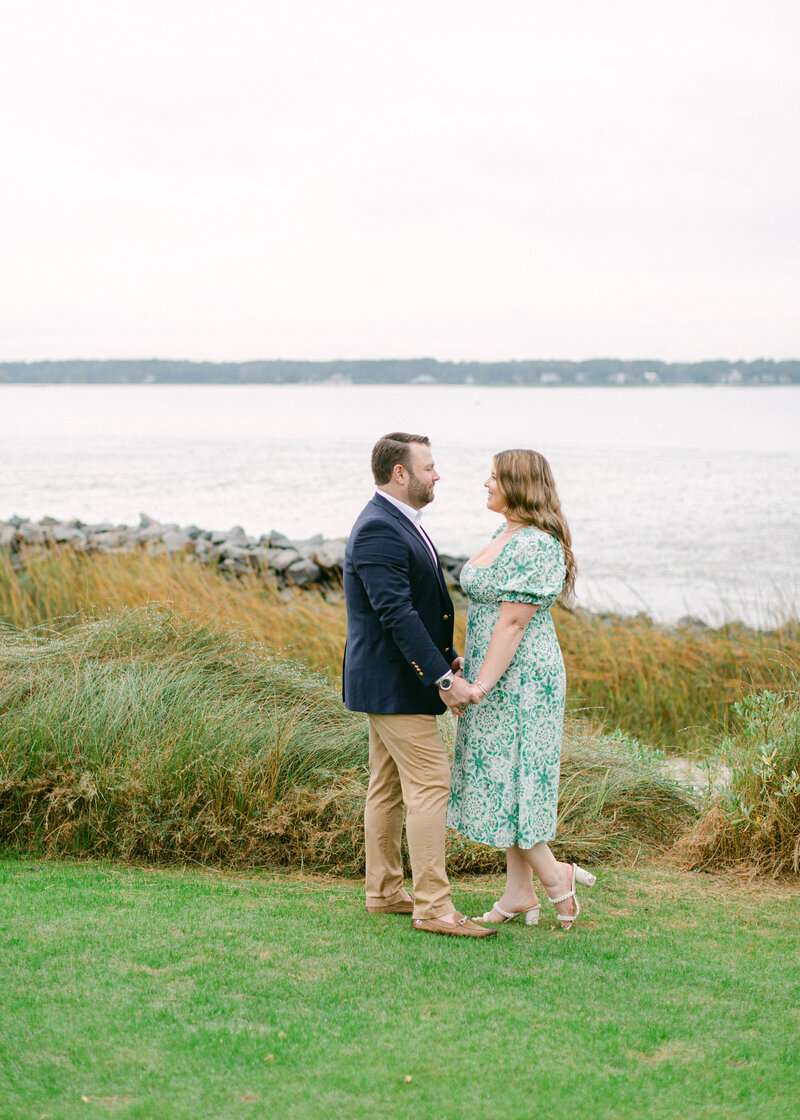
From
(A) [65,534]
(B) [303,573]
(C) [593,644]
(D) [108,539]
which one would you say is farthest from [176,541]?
(C) [593,644]

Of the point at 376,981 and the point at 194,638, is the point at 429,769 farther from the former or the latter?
the point at 194,638

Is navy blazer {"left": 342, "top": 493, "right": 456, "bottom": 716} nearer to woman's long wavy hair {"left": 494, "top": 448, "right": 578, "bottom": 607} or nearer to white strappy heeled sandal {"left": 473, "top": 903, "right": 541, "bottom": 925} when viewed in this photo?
woman's long wavy hair {"left": 494, "top": 448, "right": 578, "bottom": 607}

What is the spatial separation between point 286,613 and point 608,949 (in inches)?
233

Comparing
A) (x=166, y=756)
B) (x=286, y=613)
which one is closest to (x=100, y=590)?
(x=286, y=613)

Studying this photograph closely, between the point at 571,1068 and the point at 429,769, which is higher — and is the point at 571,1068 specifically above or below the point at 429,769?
below

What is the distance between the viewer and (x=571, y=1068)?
3.43 metres

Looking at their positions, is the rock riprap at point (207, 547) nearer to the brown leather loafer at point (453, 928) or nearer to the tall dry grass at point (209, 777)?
the tall dry grass at point (209, 777)

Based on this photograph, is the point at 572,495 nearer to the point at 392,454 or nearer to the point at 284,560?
the point at 284,560

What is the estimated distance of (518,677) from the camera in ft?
15.2

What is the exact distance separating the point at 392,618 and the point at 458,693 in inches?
16.0

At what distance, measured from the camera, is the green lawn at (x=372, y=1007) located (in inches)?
128

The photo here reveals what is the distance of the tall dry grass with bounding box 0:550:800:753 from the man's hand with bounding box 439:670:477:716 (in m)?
4.24

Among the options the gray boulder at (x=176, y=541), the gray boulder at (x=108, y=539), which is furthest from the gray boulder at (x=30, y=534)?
the gray boulder at (x=176, y=541)

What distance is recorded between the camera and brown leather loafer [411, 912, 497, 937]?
4.62 meters
